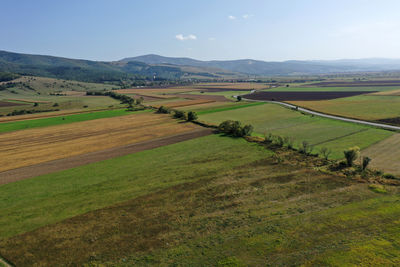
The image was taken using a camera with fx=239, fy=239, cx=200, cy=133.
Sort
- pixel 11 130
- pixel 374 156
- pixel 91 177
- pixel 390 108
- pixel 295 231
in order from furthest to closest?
pixel 390 108
pixel 11 130
pixel 374 156
pixel 91 177
pixel 295 231

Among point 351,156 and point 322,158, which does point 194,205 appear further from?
point 351,156

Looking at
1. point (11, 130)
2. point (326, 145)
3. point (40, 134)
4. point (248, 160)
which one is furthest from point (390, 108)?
point (11, 130)

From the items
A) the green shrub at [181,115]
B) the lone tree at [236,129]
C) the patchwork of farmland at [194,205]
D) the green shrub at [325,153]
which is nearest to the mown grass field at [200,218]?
the patchwork of farmland at [194,205]

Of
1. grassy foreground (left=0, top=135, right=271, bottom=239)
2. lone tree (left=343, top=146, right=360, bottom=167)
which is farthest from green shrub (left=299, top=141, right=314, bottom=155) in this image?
lone tree (left=343, top=146, right=360, bottom=167)

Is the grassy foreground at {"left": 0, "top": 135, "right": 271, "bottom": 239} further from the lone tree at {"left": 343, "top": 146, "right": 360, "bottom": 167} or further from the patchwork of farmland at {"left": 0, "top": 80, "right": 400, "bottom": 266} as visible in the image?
the lone tree at {"left": 343, "top": 146, "right": 360, "bottom": 167}

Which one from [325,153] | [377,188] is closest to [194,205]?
[377,188]

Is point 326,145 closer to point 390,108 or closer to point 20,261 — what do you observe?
point 20,261
